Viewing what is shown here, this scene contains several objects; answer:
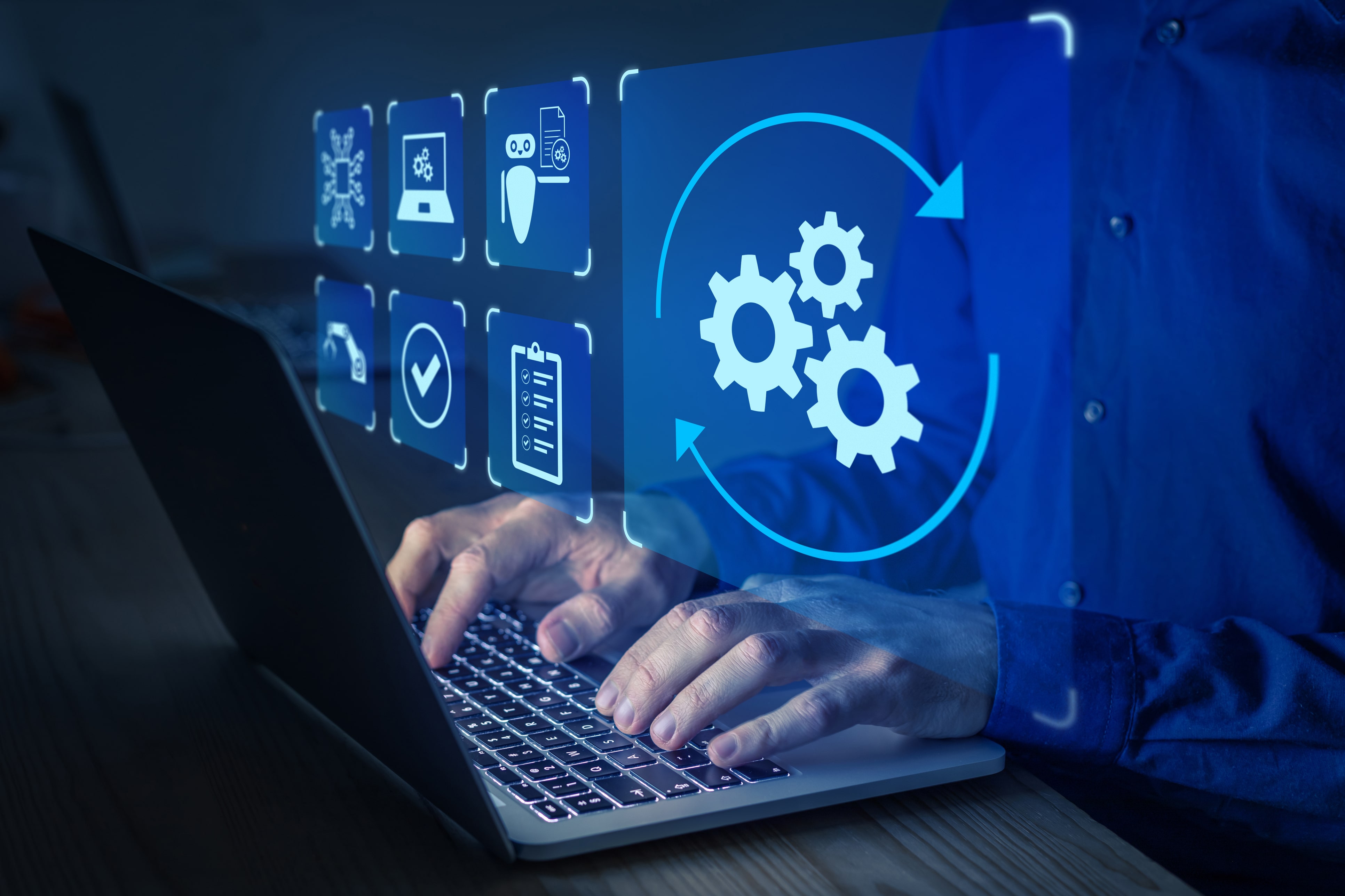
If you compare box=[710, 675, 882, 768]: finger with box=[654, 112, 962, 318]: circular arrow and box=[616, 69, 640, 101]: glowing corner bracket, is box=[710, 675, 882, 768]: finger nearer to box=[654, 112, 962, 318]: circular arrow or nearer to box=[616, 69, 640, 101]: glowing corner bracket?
box=[654, 112, 962, 318]: circular arrow

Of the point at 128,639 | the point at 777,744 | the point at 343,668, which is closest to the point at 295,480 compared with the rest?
the point at 343,668

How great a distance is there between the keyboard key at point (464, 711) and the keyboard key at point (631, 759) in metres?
0.09

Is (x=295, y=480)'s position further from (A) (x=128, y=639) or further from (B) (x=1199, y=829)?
(B) (x=1199, y=829)

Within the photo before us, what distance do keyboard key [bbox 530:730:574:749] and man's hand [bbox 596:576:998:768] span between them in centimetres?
3

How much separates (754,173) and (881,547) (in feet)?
0.67

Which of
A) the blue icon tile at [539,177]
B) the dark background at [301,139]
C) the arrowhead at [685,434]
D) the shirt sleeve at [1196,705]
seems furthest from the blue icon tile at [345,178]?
the shirt sleeve at [1196,705]

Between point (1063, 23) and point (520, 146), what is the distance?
16.3 inches

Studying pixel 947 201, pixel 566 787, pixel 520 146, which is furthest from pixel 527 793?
pixel 520 146

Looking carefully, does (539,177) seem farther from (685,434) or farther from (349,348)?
(349,348)

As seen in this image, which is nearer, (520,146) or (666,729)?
(666,729)

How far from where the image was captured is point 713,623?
548 mm

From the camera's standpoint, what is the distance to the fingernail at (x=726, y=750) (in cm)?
48

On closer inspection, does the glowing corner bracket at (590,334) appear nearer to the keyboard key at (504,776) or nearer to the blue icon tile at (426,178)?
the blue icon tile at (426,178)

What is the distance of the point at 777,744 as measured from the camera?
0.49 metres
